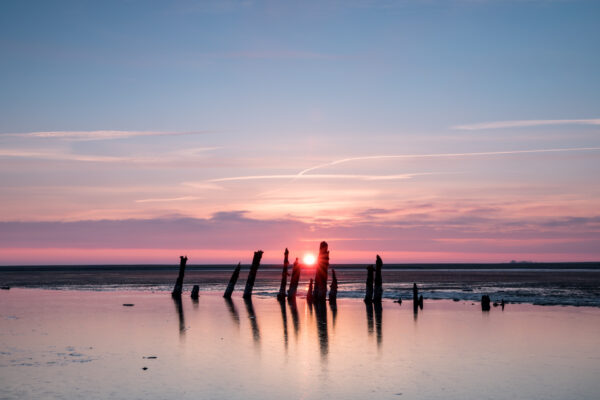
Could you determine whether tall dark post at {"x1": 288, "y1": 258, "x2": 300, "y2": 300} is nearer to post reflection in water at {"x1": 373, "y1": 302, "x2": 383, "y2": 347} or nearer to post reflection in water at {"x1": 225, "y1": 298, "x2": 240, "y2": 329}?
post reflection in water at {"x1": 225, "y1": 298, "x2": 240, "y2": 329}

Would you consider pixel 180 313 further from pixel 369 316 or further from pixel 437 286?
pixel 437 286

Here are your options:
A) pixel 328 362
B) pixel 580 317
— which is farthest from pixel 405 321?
pixel 328 362

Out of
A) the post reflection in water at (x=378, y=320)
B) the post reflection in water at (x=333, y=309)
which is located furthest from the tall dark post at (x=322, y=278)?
the post reflection in water at (x=378, y=320)

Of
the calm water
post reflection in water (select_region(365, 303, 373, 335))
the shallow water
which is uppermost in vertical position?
the shallow water

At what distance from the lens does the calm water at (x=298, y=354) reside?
17.8 m

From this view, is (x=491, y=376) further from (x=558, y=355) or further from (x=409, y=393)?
(x=558, y=355)

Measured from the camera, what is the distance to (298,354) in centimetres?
2366

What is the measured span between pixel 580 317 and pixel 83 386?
27.7m

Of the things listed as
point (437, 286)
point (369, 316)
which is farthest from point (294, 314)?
point (437, 286)

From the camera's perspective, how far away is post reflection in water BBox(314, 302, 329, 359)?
980 inches

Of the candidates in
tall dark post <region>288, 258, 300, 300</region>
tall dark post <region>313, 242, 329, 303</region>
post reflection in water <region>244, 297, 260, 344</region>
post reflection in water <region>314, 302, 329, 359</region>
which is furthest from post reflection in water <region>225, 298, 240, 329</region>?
tall dark post <region>313, 242, 329, 303</region>

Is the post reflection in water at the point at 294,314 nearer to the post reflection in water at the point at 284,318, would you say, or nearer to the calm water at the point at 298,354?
the calm water at the point at 298,354

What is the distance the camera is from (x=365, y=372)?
66.0 feet

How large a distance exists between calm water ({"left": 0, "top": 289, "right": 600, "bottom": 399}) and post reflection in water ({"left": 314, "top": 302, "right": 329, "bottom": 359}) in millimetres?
55
